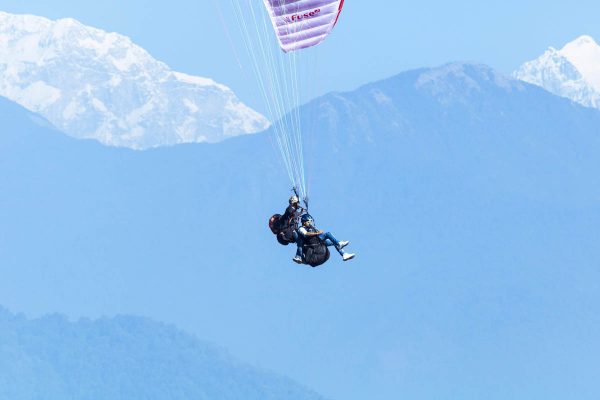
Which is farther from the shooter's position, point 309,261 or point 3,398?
point 3,398

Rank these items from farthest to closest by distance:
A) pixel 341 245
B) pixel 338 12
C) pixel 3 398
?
pixel 3 398 → pixel 338 12 → pixel 341 245

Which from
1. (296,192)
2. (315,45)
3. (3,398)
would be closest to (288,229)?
(296,192)

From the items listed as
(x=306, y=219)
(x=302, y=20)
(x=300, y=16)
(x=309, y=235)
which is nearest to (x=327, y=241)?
(x=309, y=235)

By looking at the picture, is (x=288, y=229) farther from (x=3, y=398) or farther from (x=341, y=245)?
(x=3, y=398)

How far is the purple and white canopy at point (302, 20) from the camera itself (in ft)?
123

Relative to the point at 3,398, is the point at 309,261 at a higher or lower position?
higher

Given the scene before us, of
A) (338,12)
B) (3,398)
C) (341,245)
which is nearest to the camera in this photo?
(341,245)

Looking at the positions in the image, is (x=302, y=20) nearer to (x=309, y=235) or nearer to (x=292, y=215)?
(x=292, y=215)

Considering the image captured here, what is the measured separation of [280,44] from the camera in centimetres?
3847

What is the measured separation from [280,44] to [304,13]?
147 cm

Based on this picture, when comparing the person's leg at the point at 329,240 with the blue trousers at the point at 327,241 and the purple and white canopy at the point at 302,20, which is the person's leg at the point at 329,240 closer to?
the blue trousers at the point at 327,241

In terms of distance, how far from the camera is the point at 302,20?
124 feet

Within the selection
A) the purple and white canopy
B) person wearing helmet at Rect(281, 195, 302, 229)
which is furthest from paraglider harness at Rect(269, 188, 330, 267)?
the purple and white canopy

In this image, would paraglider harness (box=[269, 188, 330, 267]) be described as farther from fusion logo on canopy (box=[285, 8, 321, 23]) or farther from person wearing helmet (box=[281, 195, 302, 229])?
fusion logo on canopy (box=[285, 8, 321, 23])
